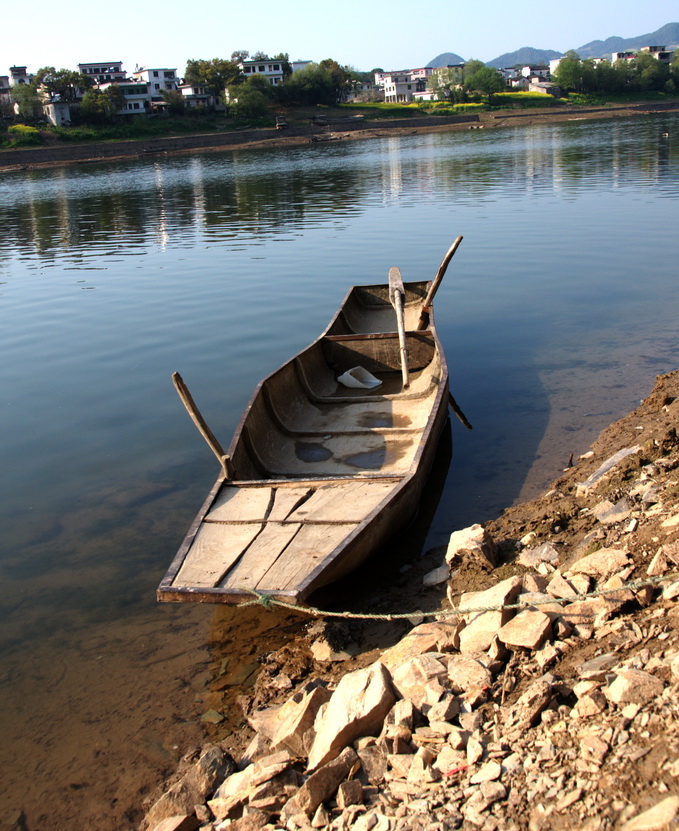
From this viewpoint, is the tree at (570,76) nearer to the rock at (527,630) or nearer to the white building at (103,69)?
the white building at (103,69)

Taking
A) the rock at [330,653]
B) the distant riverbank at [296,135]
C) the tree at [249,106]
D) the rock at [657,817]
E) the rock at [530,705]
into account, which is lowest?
the rock at [330,653]

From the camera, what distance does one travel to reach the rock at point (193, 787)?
455 centimetres

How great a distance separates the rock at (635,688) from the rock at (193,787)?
7.83 ft

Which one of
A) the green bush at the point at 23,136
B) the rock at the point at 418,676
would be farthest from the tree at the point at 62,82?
the rock at the point at 418,676

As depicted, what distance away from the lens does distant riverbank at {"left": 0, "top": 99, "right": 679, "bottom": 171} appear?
78.5 meters

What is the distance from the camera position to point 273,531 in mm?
6473

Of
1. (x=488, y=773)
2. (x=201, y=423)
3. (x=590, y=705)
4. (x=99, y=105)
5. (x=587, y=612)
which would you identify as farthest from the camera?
(x=99, y=105)

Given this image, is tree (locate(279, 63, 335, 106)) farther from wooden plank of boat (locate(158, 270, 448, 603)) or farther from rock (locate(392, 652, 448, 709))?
rock (locate(392, 652, 448, 709))

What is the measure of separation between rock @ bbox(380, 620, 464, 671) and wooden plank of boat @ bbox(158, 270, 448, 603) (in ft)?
2.42

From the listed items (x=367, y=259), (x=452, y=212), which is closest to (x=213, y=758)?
(x=367, y=259)

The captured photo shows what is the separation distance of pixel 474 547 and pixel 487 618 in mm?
1534

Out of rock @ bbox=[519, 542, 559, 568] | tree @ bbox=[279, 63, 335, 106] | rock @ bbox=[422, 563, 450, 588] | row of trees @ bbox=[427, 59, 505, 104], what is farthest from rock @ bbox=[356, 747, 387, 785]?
row of trees @ bbox=[427, 59, 505, 104]

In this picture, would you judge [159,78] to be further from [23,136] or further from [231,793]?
[231,793]

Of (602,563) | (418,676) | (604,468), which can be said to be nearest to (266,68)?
(604,468)
